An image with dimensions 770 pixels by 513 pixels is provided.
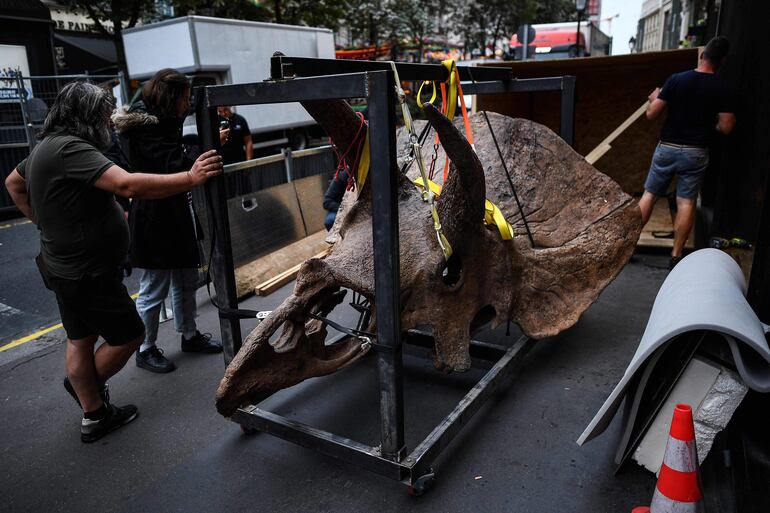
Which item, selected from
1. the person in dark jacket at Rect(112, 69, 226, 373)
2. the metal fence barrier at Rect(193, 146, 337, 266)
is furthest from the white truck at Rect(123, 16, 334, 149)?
the person in dark jacket at Rect(112, 69, 226, 373)

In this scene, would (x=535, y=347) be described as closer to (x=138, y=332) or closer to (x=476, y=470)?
(x=476, y=470)

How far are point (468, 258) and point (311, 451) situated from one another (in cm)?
142

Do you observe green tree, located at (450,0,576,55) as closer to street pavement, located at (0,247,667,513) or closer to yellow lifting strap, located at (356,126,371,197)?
street pavement, located at (0,247,667,513)

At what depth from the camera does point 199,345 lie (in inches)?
192

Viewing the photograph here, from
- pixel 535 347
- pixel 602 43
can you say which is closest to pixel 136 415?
pixel 535 347

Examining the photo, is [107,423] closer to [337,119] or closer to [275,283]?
[337,119]

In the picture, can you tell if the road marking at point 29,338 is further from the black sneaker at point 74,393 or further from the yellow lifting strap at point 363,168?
the yellow lifting strap at point 363,168

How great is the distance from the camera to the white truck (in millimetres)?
12508

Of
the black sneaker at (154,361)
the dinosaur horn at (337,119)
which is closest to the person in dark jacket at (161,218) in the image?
the black sneaker at (154,361)

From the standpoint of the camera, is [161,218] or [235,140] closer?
[161,218]

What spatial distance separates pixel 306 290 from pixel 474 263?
112 cm

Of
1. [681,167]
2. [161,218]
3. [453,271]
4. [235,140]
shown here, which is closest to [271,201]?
[235,140]

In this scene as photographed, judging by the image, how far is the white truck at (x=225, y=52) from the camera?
492 inches

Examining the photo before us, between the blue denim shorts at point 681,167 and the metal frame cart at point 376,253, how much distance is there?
3.25 meters
